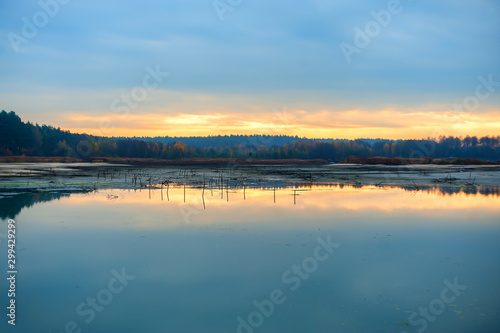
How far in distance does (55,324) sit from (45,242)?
521 cm

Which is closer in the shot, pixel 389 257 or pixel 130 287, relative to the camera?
pixel 130 287

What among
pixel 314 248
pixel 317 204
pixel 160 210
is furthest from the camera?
pixel 317 204

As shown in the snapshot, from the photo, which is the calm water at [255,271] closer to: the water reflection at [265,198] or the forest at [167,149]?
the water reflection at [265,198]

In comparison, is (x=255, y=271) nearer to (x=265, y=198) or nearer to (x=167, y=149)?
(x=265, y=198)

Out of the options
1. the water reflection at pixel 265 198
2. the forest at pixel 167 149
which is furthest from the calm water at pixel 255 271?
the forest at pixel 167 149

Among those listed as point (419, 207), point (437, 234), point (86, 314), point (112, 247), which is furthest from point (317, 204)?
point (86, 314)

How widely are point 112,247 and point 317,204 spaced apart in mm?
10284

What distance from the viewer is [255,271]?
800 centimetres

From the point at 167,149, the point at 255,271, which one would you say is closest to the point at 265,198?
the point at 255,271

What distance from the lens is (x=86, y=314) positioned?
6.16m

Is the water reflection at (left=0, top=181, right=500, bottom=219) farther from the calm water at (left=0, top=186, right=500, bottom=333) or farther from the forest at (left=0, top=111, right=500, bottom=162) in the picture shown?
the forest at (left=0, top=111, right=500, bottom=162)

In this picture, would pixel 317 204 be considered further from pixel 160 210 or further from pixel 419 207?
pixel 160 210

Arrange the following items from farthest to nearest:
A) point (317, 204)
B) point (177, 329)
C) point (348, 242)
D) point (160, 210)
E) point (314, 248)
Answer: point (317, 204) < point (160, 210) < point (348, 242) < point (314, 248) < point (177, 329)

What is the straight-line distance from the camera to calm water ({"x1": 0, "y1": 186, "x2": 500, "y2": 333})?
5984mm
